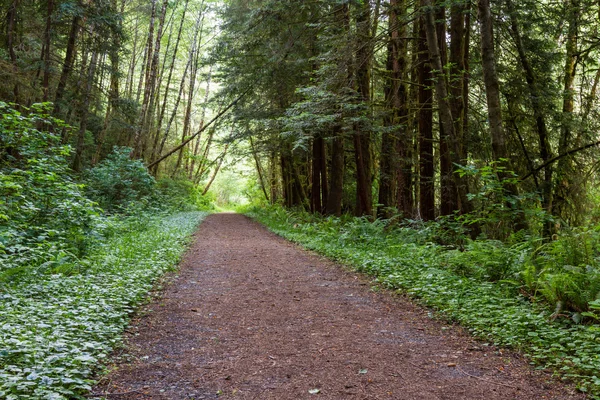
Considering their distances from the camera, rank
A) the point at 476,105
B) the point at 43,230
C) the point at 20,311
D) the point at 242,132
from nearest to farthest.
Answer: the point at 20,311 → the point at 43,230 → the point at 476,105 → the point at 242,132

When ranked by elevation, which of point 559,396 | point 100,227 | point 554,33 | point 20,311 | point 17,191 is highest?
point 554,33

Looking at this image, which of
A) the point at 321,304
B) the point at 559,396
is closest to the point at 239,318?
the point at 321,304

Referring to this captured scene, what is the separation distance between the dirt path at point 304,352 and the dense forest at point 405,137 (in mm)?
393

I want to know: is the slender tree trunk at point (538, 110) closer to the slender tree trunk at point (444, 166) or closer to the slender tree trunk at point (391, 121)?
the slender tree trunk at point (444, 166)

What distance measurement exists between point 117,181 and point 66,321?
42.0 ft

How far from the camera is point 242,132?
16547 mm

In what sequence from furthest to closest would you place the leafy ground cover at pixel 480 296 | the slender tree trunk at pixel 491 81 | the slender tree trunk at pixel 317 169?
the slender tree trunk at pixel 317 169, the slender tree trunk at pixel 491 81, the leafy ground cover at pixel 480 296

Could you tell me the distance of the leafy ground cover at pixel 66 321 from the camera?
2867 mm

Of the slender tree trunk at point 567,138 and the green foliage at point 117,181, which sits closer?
the slender tree trunk at point 567,138

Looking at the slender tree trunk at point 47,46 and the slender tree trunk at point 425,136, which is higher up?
the slender tree trunk at point 47,46

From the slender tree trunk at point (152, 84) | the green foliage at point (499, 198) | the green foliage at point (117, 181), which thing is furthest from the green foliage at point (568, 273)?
the slender tree trunk at point (152, 84)

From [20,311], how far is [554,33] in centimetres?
1108

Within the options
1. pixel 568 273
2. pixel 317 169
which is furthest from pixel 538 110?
pixel 317 169

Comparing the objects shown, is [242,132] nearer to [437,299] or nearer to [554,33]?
[554,33]
